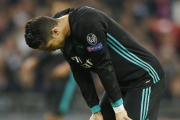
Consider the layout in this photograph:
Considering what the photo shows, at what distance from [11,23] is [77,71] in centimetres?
647

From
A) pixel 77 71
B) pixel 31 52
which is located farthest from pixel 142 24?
pixel 77 71

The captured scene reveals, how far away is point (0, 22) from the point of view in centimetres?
1064

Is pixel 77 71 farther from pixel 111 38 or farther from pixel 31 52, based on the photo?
pixel 31 52

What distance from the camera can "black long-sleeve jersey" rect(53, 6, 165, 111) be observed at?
4023mm

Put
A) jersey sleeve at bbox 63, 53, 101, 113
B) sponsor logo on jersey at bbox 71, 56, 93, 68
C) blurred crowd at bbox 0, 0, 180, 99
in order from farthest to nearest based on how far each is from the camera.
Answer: blurred crowd at bbox 0, 0, 180, 99, jersey sleeve at bbox 63, 53, 101, 113, sponsor logo on jersey at bbox 71, 56, 93, 68

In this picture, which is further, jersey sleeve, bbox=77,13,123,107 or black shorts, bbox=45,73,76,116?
black shorts, bbox=45,73,76,116

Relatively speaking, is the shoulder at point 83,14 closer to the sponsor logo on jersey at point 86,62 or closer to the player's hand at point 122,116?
the sponsor logo on jersey at point 86,62

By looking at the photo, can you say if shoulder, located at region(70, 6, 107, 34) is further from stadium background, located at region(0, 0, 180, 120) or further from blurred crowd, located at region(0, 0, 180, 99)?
blurred crowd, located at region(0, 0, 180, 99)

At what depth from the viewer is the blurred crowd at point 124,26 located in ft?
31.4

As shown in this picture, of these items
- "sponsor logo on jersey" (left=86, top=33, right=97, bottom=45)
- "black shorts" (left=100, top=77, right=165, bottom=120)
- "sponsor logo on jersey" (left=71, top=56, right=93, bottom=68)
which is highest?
"sponsor logo on jersey" (left=86, top=33, right=97, bottom=45)

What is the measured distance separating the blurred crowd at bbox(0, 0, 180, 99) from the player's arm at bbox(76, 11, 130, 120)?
5216mm

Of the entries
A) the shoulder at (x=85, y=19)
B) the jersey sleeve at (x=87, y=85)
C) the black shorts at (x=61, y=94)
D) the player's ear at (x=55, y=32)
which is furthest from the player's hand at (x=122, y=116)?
the black shorts at (x=61, y=94)

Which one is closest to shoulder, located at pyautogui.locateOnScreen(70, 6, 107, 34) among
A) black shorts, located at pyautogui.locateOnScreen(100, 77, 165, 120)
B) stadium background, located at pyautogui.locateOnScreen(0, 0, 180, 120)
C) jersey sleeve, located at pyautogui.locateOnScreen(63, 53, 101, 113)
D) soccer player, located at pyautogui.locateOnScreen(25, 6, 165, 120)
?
soccer player, located at pyautogui.locateOnScreen(25, 6, 165, 120)

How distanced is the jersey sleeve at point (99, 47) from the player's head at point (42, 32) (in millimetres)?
228
